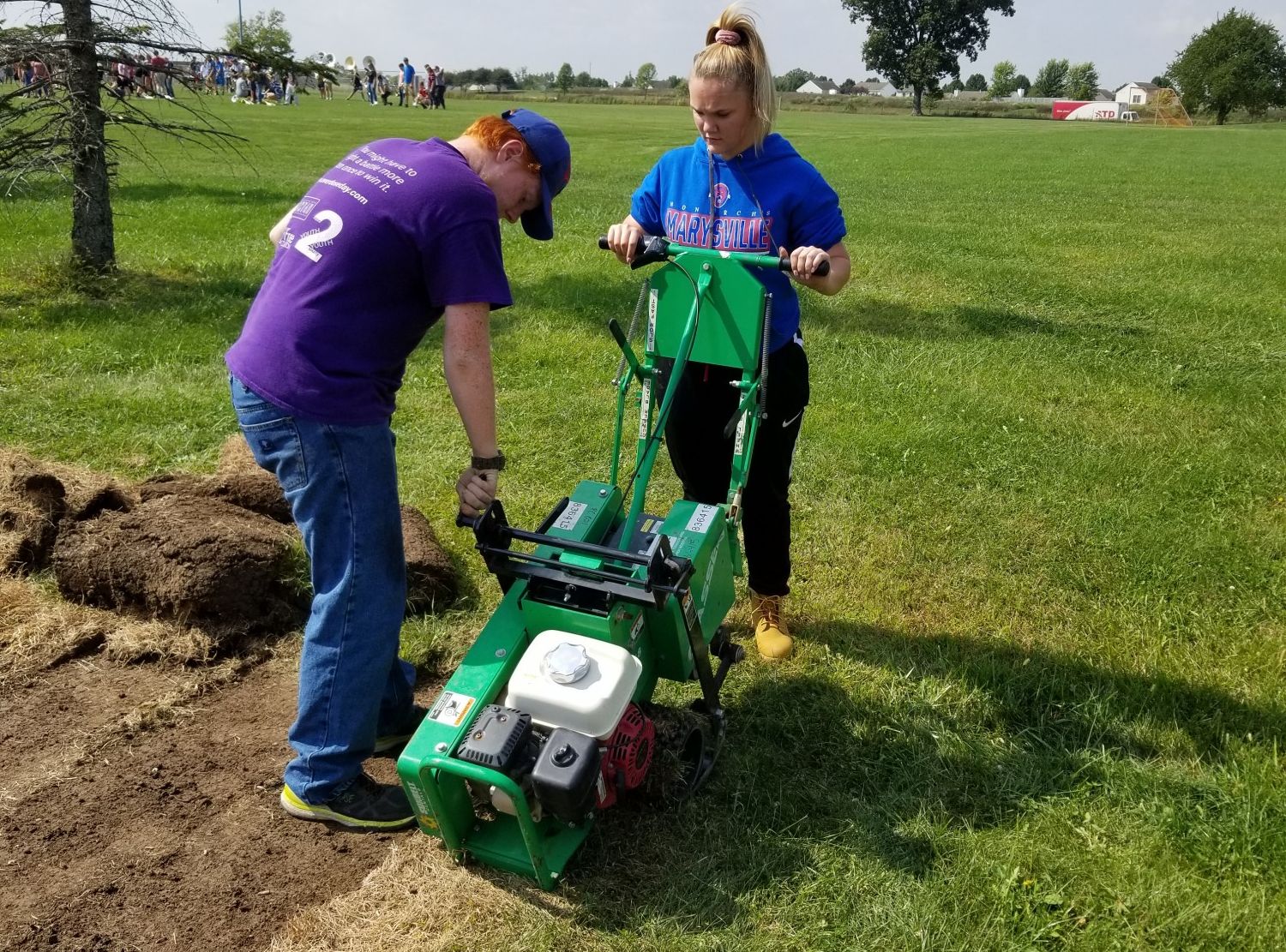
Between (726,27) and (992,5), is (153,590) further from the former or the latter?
(992,5)

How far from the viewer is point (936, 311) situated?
900 cm

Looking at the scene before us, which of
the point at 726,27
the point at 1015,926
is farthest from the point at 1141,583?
the point at 726,27

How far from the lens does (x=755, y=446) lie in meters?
3.64

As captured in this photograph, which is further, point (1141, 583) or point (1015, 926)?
point (1141, 583)

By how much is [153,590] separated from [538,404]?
3.10m

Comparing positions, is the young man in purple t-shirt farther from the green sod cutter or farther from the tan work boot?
the tan work boot

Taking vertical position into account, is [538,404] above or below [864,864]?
above

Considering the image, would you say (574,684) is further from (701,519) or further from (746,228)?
(746,228)

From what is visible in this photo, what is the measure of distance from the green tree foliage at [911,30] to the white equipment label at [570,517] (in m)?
90.3

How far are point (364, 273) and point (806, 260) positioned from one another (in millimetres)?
1322

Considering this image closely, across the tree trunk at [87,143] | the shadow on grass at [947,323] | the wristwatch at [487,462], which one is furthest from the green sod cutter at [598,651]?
the tree trunk at [87,143]

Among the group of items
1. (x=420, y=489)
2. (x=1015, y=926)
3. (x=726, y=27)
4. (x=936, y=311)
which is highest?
Result: (x=726, y=27)

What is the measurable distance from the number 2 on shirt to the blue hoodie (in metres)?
1.29

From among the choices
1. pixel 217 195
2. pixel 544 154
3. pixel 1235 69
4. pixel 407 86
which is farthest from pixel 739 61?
pixel 1235 69
